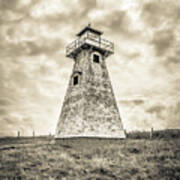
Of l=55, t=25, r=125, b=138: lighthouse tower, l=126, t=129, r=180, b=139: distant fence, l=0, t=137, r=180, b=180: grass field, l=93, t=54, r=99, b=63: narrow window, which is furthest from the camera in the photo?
l=93, t=54, r=99, b=63: narrow window

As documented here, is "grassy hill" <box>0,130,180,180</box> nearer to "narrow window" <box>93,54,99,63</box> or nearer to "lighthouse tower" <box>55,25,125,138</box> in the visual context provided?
"lighthouse tower" <box>55,25,125,138</box>

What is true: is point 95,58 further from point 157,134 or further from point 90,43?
point 157,134

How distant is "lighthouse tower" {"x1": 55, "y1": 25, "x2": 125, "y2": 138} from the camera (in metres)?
20.4

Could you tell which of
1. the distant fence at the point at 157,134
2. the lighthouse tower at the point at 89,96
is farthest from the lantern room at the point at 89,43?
the distant fence at the point at 157,134

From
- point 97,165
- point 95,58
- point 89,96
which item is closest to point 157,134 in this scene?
point 89,96

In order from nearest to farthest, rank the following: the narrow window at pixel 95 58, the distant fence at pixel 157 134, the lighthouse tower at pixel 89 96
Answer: the lighthouse tower at pixel 89 96
the distant fence at pixel 157 134
the narrow window at pixel 95 58

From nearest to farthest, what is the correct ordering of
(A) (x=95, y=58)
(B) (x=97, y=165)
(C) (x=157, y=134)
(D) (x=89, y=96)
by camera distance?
(B) (x=97, y=165)
(D) (x=89, y=96)
(A) (x=95, y=58)
(C) (x=157, y=134)

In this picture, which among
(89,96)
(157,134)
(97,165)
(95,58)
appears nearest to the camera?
(97,165)

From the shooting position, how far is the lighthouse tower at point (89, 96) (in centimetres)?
2036

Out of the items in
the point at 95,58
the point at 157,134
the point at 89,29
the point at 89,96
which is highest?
the point at 89,29

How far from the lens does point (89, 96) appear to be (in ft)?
69.7

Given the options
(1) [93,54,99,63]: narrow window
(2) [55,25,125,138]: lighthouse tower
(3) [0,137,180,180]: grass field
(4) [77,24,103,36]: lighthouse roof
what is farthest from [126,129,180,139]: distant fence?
(4) [77,24,103,36]: lighthouse roof

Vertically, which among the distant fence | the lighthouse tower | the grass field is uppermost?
the lighthouse tower

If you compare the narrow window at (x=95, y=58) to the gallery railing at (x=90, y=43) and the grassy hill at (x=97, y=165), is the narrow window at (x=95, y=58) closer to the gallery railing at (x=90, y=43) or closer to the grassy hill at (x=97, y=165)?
the gallery railing at (x=90, y=43)
